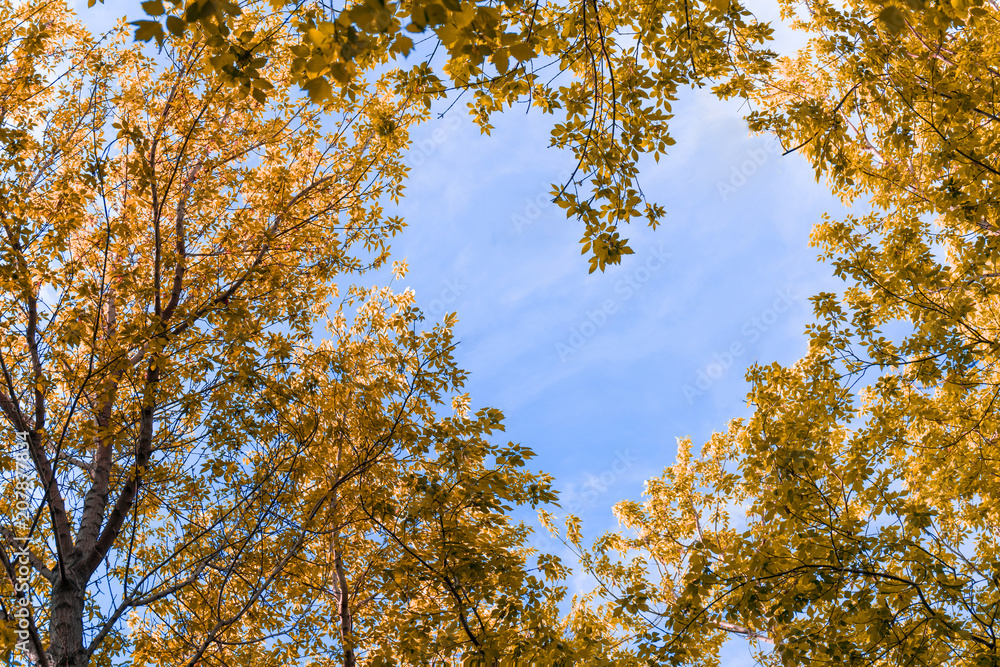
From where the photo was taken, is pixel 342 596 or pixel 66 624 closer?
pixel 66 624

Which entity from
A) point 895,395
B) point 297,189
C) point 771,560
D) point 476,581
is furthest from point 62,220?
point 895,395

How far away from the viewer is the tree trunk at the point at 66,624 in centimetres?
504

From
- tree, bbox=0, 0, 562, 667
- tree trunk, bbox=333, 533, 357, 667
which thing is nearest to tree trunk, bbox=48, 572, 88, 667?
tree, bbox=0, 0, 562, 667

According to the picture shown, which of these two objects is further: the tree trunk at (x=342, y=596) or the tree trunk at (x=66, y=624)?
the tree trunk at (x=342, y=596)

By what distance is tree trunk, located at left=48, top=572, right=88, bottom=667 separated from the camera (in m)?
5.04

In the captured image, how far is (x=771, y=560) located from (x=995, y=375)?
6446 mm

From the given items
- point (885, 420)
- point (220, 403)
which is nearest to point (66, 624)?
point (220, 403)

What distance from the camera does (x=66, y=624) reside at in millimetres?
5195

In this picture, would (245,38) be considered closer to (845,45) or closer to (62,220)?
(62,220)

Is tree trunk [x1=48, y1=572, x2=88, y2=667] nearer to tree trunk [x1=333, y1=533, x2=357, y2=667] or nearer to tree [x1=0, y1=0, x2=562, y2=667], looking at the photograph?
tree [x1=0, y1=0, x2=562, y2=667]

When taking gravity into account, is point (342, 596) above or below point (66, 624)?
above

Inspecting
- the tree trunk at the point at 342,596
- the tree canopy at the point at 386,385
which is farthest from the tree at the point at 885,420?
the tree trunk at the point at 342,596

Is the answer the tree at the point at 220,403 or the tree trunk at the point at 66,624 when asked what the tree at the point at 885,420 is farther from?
the tree trunk at the point at 66,624

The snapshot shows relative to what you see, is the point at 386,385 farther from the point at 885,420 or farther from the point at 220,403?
the point at 885,420
